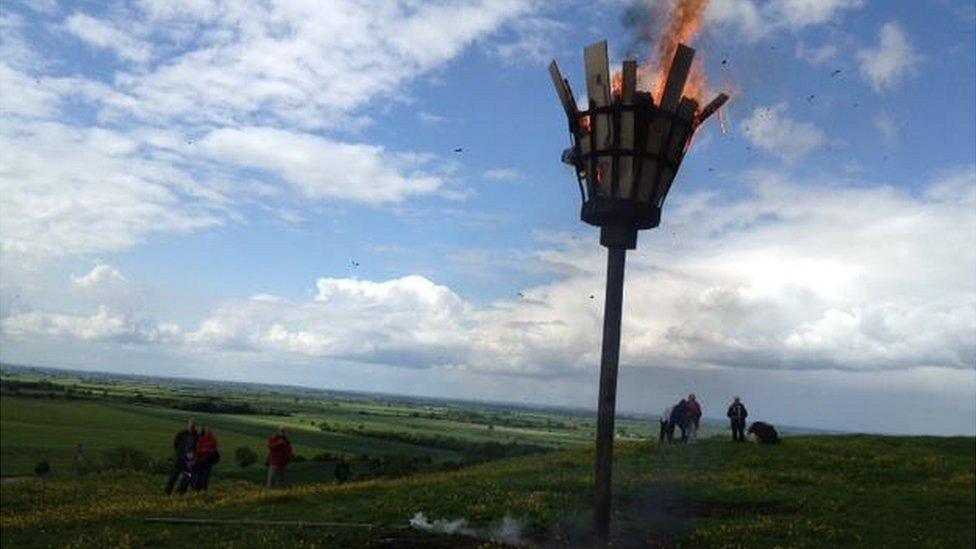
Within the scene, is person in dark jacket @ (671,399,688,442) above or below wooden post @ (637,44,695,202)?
below

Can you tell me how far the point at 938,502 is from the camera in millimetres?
20875

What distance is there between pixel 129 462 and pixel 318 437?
61.7 m

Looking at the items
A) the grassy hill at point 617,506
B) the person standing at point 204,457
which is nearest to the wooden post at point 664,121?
the grassy hill at point 617,506

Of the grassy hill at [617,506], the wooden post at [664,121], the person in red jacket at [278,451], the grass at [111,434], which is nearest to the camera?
the wooden post at [664,121]

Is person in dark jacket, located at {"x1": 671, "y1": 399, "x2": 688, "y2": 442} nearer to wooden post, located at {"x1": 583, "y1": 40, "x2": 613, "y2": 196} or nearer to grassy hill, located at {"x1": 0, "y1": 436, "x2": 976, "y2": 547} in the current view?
grassy hill, located at {"x1": 0, "y1": 436, "x2": 976, "y2": 547}

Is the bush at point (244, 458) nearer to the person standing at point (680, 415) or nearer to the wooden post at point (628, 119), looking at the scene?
the person standing at point (680, 415)

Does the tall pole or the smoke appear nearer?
the tall pole

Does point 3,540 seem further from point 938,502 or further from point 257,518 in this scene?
point 938,502

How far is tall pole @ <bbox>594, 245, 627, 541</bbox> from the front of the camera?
454 inches

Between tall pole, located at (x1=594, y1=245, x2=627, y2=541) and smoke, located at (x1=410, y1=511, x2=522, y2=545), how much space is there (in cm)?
287

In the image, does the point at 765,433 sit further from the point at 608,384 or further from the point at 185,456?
the point at 608,384

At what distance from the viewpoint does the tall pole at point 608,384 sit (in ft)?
37.8

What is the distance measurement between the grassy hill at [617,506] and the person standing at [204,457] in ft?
5.39

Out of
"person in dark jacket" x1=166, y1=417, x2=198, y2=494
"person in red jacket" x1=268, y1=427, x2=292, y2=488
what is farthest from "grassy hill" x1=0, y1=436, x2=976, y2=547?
"person in red jacket" x1=268, y1=427, x2=292, y2=488
